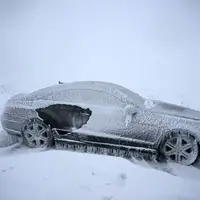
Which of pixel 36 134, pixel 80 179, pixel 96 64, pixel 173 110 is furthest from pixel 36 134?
pixel 173 110

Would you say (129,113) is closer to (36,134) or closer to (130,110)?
(130,110)

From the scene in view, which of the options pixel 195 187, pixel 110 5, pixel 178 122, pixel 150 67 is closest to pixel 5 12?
pixel 110 5

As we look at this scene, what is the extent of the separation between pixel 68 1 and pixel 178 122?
→ 0.94 meters

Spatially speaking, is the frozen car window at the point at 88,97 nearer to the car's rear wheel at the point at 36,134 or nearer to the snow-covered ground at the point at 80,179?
the car's rear wheel at the point at 36,134

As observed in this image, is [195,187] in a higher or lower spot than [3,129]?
lower

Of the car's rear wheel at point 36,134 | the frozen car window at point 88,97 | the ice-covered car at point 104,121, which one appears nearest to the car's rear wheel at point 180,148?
the ice-covered car at point 104,121

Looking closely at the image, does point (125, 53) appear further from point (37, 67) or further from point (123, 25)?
point (37, 67)

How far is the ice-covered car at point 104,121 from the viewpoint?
4.79 ft

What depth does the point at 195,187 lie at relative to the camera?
1.45 m

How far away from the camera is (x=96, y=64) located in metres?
1.60

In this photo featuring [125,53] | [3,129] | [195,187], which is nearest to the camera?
[195,187]

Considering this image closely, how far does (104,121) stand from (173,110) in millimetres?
381

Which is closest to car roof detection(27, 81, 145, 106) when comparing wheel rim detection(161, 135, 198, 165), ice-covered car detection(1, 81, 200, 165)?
ice-covered car detection(1, 81, 200, 165)

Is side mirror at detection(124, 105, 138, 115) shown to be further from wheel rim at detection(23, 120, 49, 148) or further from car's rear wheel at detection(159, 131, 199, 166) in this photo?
wheel rim at detection(23, 120, 49, 148)
